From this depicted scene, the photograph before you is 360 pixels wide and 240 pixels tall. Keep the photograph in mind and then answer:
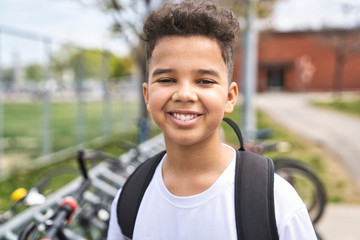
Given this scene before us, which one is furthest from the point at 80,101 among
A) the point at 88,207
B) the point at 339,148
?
the point at 88,207

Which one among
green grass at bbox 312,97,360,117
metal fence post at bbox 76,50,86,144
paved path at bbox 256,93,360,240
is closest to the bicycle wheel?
paved path at bbox 256,93,360,240

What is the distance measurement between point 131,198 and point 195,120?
15.2 inches

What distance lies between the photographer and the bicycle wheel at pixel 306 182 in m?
4.04

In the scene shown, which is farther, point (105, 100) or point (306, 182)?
point (105, 100)

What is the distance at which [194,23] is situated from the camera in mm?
1197

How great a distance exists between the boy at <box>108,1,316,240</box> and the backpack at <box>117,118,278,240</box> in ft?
0.10

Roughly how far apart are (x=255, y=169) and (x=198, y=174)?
8.1 inches

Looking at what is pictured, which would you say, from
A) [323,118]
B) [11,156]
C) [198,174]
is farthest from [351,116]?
[198,174]

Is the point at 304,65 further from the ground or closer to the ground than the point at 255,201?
further from the ground

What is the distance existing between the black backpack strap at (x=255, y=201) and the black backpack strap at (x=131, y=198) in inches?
13.8

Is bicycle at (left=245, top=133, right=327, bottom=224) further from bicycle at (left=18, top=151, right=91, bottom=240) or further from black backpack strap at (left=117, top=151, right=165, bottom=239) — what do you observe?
black backpack strap at (left=117, top=151, right=165, bottom=239)

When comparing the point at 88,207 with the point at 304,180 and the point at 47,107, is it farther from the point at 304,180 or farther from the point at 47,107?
the point at 47,107

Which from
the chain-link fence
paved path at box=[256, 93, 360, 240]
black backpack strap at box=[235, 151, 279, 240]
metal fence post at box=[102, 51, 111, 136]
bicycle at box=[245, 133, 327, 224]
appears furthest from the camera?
metal fence post at box=[102, 51, 111, 136]

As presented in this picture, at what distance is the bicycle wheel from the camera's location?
4.04 m
